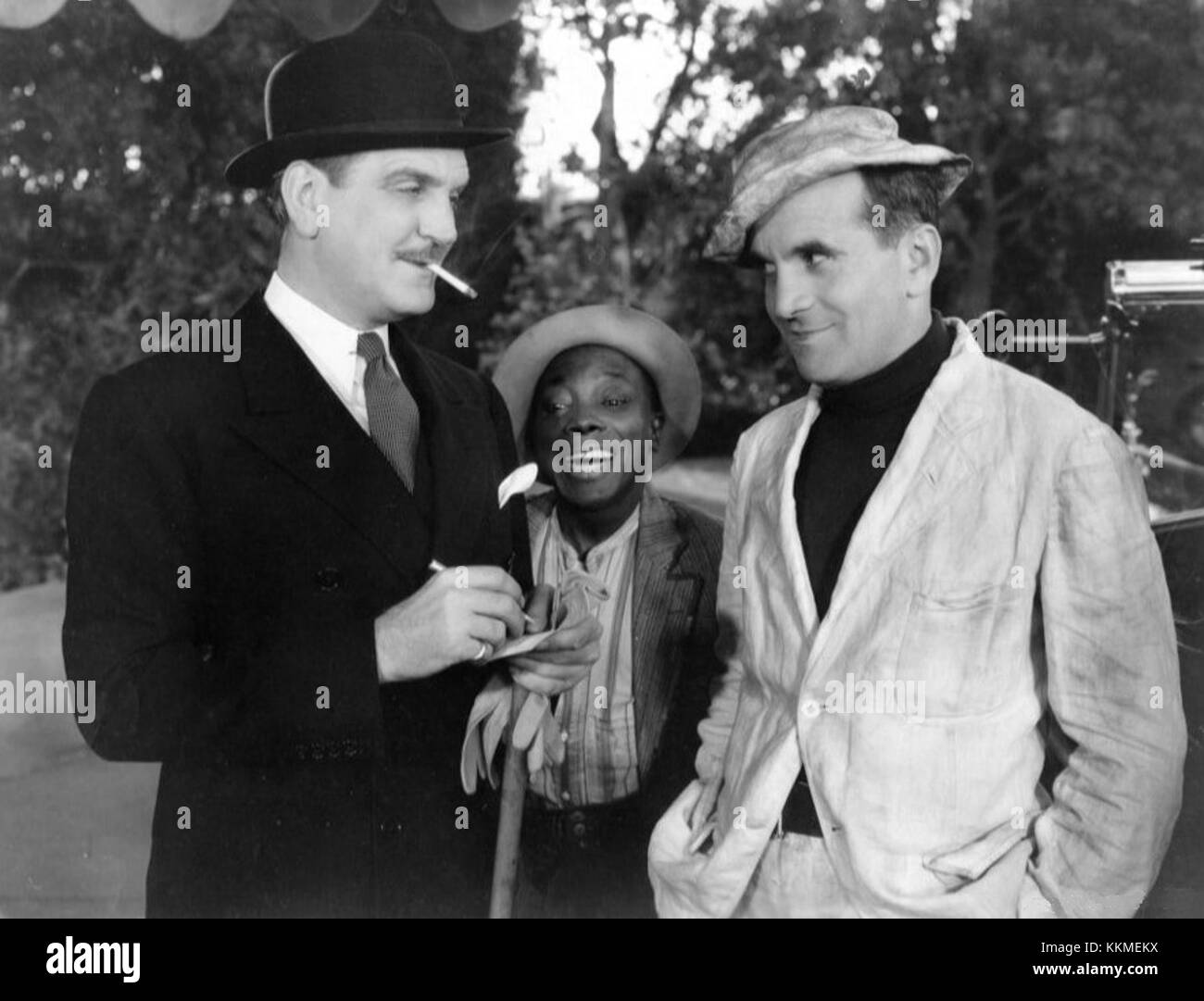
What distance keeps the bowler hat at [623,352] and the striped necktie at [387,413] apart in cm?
24

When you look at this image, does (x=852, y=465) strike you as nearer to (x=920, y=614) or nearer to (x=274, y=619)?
(x=920, y=614)

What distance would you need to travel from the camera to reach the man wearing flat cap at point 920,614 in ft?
8.30

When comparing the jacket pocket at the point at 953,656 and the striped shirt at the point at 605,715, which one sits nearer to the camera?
the jacket pocket at the point at 953,656

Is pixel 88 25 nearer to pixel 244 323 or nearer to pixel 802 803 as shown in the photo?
pixel 244 323

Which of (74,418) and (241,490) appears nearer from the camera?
(241,490)

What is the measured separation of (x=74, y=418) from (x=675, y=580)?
138cm

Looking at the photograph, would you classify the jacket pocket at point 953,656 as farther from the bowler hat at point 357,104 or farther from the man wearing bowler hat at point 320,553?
the bowler hat at point 357,104

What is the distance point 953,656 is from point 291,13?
6.55ft

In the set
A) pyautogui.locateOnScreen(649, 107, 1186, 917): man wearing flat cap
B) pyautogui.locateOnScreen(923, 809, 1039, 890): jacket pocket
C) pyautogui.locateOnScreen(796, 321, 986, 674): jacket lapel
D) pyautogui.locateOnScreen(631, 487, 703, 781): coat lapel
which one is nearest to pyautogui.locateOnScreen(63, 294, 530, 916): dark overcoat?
pyautogui.locateOnScreen(631, 487, 703, 781): coat lapel

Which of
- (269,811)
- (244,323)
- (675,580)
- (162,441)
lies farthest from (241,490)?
(675,580)

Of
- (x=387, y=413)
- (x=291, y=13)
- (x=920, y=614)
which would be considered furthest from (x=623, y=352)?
(x=291, y=13)

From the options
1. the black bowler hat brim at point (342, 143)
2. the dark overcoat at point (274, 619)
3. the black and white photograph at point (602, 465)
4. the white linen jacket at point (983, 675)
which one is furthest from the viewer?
the black bowler hat brim at point (342, 143)

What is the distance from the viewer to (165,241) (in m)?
3.25

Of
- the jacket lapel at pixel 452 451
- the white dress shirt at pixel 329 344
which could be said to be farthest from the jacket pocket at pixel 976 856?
the white dress shirt at pixel 329 344
